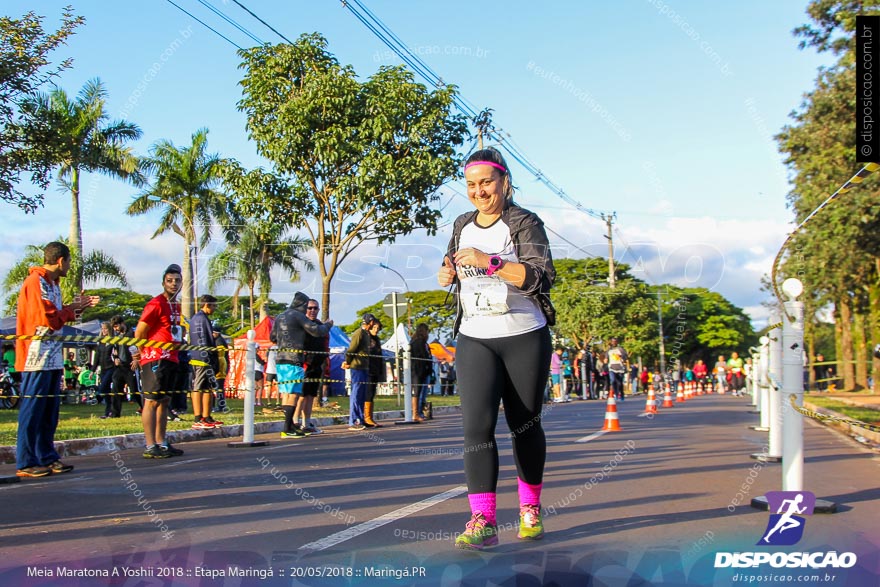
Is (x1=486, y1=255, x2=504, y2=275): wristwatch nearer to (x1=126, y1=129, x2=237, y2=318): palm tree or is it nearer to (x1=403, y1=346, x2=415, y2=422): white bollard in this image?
(x1=403, y1=346, x2=415, y2=422): white bollard

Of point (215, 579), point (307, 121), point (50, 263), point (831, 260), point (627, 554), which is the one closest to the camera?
point (215, 579)

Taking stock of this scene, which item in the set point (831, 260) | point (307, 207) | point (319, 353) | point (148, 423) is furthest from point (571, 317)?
point (148, 423)

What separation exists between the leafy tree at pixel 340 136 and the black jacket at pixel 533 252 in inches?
590

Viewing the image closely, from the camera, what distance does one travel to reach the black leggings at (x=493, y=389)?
4.47 meters

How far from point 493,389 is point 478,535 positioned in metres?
0.70

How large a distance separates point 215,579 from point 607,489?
138 inches

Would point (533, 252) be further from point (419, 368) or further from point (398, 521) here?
point (419, 368)

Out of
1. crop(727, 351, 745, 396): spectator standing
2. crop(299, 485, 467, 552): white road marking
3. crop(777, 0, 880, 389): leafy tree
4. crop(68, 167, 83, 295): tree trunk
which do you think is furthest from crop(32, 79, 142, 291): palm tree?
crop(727, 351, 745, 396): spectator standing

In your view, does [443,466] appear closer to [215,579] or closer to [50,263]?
[50,263]

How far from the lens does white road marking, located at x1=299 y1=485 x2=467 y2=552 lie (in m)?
4.50

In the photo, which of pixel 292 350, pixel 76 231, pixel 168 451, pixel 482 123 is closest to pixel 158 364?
pixel 168 451

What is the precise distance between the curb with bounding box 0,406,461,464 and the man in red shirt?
1.32 m

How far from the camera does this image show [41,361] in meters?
7.76

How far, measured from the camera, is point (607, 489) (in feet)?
21.7
